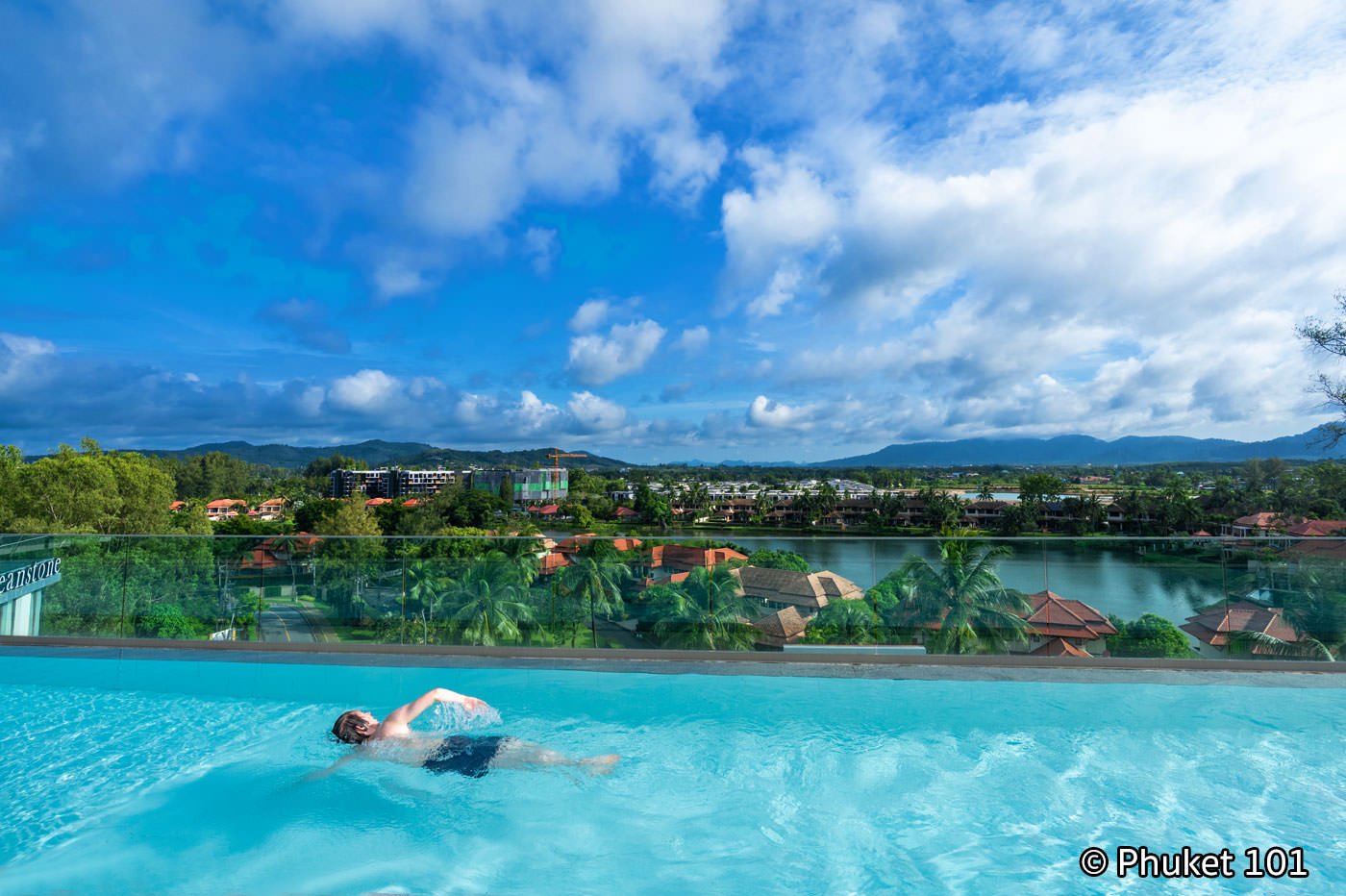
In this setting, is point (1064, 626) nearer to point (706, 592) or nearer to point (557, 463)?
point (706, 592)

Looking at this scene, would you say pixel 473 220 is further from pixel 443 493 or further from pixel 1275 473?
pixel 443 493

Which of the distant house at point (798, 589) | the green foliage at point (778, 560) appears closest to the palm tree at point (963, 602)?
the distant house at point (798, 589)

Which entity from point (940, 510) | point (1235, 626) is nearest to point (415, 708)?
point (1235, 626)

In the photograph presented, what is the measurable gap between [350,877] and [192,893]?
2.45 ft

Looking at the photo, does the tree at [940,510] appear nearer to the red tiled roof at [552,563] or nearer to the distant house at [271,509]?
the red tiled roof at [552,563]

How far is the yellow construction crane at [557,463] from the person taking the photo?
105219mm

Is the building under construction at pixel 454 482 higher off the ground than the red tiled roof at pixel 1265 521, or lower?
higher

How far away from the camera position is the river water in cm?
606

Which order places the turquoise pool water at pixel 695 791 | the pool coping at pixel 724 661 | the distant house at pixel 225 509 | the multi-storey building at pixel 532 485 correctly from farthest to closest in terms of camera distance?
the multi-storey building at pixel 532 485, the distant house at pixel 225 509, the pool coping at pixel 724 661, the turquoise pool water at pixel 695 791

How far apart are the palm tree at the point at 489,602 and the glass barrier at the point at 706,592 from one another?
0.01m

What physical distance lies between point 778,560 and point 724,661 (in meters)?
1.21

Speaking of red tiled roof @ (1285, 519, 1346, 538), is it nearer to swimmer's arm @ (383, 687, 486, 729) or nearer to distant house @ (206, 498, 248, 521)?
swimmer's arm @ (383, 687, 486, 729)

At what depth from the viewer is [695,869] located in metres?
3.67

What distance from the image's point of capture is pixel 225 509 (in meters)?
75.8
